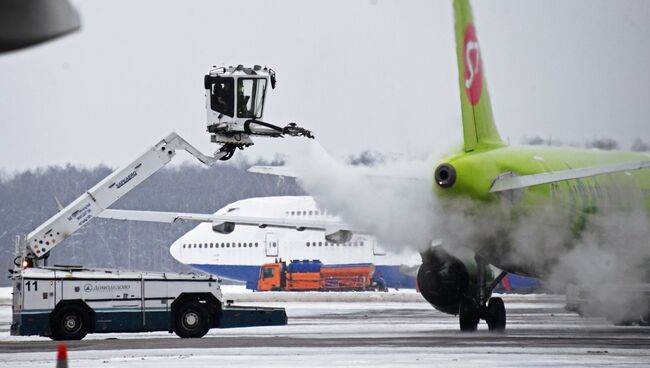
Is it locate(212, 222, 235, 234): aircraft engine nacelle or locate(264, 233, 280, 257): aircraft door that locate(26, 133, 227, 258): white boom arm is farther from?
locate(264, 233, 280, 257): aircraft door

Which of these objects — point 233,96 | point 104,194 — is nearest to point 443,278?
point 233,96

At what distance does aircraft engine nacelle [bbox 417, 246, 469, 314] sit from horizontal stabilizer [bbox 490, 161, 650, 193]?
3.89m

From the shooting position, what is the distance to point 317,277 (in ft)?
234

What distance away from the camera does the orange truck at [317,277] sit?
7062 centimetres

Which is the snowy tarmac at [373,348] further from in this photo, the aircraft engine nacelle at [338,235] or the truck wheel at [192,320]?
the aircraft engine nacelle at [338,235]

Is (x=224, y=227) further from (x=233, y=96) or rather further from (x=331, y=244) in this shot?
(x=331, y=244)

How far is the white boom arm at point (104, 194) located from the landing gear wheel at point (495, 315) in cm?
832

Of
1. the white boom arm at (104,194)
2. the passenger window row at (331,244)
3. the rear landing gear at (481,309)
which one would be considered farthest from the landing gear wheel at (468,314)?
the passenger window row at (331,244)

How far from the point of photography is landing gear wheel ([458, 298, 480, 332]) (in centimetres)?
2636

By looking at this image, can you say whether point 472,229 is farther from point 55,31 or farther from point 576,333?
point 55,31

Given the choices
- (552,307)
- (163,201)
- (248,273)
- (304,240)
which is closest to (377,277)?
(304,240)

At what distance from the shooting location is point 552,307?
151 feet

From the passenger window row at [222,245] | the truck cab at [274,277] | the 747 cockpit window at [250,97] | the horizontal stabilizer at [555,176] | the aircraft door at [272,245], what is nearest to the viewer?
the horizontal stabilizer at [555,176]

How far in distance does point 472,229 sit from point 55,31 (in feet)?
70.7
